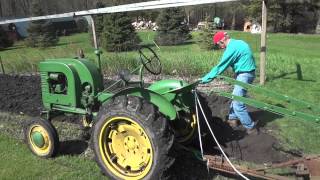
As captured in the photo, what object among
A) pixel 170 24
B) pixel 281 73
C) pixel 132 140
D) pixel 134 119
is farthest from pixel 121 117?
pixel 170 24

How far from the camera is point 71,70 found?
5.66 m

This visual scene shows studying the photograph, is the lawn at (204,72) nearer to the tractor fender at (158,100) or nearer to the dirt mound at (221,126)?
the dirt mound at (221,126)

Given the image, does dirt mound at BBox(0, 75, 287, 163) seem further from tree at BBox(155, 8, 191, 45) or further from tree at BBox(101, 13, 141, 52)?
tree at BBox(155, 8, 191, 45)

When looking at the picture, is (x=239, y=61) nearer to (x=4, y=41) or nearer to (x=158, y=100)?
(x=158, y=100)

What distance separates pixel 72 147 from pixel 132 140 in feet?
5.77

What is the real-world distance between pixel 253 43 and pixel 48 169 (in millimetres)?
18723

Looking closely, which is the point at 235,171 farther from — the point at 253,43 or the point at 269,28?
the point at 269,28

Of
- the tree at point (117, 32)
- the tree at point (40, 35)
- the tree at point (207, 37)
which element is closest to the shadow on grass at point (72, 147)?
the tree at point (207, 37)

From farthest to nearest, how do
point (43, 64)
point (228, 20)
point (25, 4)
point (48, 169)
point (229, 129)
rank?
point (25, 4) → point (228, 20) → point (229, 129) → point (43, 64) → point (48, 169)

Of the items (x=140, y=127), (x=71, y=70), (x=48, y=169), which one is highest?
(x=71, y=70)

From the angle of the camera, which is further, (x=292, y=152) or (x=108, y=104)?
(x=292, y=152)

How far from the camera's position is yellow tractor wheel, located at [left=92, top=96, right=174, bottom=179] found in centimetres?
441

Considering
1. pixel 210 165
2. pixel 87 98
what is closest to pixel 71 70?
pixel 87 98

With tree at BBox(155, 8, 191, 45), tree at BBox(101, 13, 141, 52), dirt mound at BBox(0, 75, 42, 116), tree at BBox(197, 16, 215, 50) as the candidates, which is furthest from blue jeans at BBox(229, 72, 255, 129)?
tree at BBox(155, 8, 191, 45)
